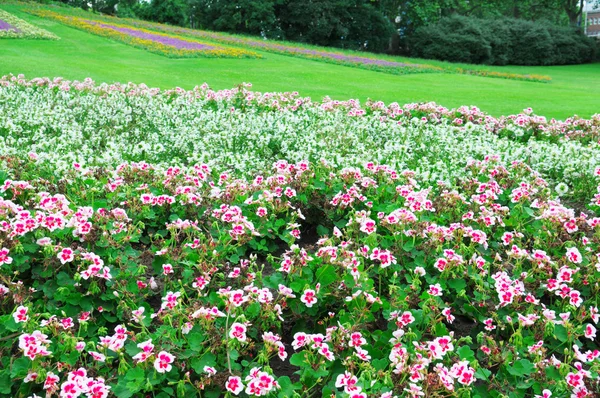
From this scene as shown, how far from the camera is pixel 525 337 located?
2.71 metres

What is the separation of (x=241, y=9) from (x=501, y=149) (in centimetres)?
3178

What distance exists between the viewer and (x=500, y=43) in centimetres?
3441

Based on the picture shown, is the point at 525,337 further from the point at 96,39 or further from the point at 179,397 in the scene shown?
the point at 96,39

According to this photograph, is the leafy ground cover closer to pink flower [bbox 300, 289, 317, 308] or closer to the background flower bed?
pink flower [bbox 300, 289, 317, 308]

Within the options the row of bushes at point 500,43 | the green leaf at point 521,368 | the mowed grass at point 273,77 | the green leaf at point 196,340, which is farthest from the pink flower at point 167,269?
the row of bushes at point 500,43

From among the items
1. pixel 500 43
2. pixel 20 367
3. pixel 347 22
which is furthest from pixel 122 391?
pixel 347 22

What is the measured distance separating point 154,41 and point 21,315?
2121cm

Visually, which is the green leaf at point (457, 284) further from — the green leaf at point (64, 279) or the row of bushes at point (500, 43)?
the row of bushes at point (500, 43)

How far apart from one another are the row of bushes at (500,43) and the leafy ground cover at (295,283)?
1190 inches

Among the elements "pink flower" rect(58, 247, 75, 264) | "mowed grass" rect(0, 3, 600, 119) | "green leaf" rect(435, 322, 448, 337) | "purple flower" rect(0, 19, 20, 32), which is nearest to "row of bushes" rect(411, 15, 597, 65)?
"mowed grass" rect(0, 3, 600, 119)

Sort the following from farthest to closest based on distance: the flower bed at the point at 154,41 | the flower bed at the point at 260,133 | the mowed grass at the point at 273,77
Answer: the flower bed at the point at 154,41
the mowed grass at the point at 273,77
the flower bed at the point at 260,133

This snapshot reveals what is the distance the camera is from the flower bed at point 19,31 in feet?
66.5

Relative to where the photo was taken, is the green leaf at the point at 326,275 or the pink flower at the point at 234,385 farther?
the green leaf at the point at 326,275

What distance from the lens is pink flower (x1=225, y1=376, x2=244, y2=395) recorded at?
2295 mm
